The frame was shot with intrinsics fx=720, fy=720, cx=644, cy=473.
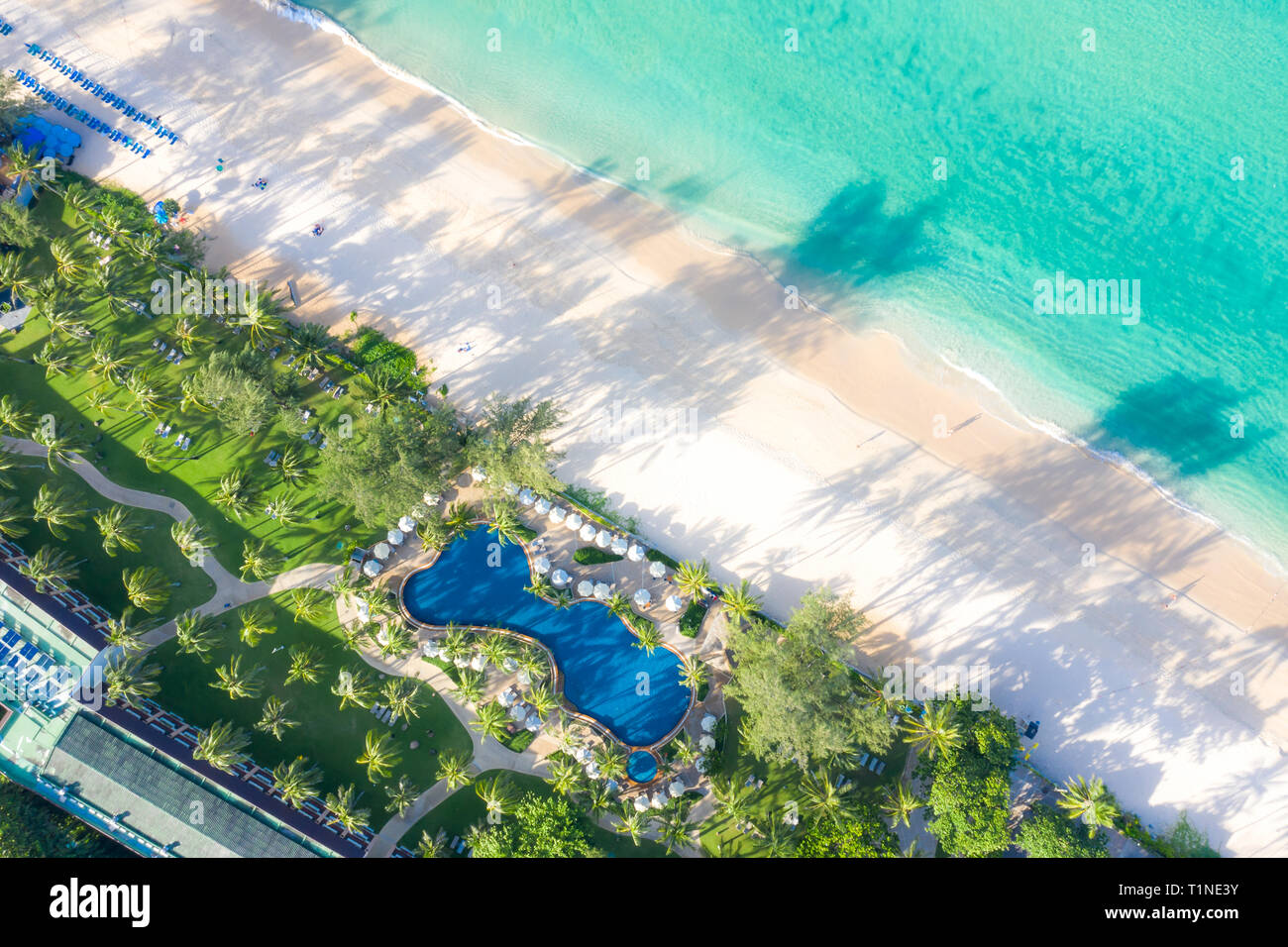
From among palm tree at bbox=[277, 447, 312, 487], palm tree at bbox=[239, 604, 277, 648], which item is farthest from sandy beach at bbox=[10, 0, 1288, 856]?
palm tree at bbox=[239, 604, 277, 648]

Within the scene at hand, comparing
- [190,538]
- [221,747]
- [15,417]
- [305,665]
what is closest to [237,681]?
[221,747]

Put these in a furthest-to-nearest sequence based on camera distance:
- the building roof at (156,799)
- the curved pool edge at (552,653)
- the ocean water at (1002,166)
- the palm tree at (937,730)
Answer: the ocean water at (1002,166), the curved pool edge at (552,653), the palm tree at (937,730), the building roof at (156,799)

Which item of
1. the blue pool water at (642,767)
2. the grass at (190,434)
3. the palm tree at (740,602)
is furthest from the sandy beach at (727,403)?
the blue pool water at (642,767)

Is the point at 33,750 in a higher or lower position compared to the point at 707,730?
lower

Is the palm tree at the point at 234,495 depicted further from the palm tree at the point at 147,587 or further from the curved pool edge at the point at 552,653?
the curved pool edge at the point at 552,653

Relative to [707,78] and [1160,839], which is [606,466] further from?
[1160,839]
